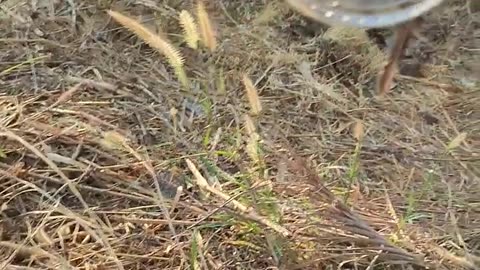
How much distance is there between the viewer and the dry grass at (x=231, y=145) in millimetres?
1455

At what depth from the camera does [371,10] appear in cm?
148

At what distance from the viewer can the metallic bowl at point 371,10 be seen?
4.83ft

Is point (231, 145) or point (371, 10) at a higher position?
point (371, 10)

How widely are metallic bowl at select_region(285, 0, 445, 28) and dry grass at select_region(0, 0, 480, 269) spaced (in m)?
0.21

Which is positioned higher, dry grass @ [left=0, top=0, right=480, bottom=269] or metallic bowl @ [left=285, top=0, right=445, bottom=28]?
metallic bowl @ [left=285, top=0, right=445, bottom=28]

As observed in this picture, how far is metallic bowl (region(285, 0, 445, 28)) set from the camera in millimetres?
1471

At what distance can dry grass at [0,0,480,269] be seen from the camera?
1.46 m

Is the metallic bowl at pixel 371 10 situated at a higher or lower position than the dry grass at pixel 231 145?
higher

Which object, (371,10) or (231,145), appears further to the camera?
(231,145)

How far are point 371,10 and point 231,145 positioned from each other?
0.40m

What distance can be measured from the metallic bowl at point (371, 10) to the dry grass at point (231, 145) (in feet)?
0.69

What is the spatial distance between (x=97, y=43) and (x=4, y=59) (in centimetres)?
21

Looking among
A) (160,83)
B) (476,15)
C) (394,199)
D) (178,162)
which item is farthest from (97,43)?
(476,15)

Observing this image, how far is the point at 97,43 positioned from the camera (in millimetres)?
1953
